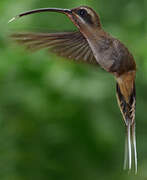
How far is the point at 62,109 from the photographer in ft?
9.32

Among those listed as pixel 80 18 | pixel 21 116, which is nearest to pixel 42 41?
pixel 80 18

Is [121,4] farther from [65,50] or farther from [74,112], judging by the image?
[65,50]

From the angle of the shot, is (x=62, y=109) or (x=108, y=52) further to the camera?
(x=62, y=109)

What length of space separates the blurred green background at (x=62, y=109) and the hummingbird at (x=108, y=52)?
1.26 m

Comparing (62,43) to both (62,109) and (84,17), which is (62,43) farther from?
(62,109)

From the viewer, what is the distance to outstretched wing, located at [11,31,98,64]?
90 cm

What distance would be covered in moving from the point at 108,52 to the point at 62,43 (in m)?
0.20

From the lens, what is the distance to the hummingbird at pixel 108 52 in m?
0.75

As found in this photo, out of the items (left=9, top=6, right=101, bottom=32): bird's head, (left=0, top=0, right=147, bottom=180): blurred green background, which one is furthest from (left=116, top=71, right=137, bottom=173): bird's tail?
(left=0, top=0, right=147, bottom=180): blurred green background

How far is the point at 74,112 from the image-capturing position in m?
2.85

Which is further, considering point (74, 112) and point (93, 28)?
point (74, 112)

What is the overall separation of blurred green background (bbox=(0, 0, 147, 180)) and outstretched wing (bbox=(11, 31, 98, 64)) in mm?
1137

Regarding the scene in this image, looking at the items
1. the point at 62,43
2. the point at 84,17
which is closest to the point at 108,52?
the point at 84,17

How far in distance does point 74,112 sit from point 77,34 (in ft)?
6.42
